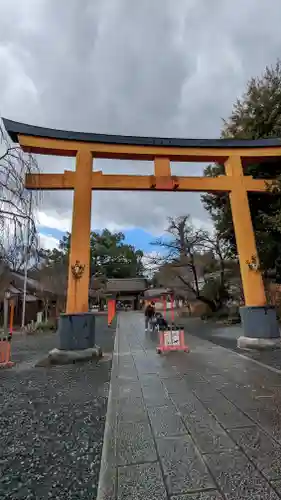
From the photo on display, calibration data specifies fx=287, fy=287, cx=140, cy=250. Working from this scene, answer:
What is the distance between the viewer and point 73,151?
8.38 m

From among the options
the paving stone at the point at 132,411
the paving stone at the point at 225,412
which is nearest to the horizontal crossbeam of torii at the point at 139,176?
the paving stone at the point at 132,411

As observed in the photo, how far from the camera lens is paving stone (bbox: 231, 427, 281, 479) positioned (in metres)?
2.30

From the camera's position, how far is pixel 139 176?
28.4 feet

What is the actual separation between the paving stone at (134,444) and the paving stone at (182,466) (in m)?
0.11

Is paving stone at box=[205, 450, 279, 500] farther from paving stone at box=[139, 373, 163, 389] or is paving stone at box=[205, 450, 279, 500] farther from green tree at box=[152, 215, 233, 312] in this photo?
green tree at box=[152, 215, 233, 312]

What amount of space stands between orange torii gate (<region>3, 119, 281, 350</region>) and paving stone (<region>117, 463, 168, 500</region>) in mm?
5278

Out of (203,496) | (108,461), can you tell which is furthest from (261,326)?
(203,496)

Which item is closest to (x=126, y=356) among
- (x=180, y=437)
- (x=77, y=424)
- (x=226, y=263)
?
(x=77, y=424)

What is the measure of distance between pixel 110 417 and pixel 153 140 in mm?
7615

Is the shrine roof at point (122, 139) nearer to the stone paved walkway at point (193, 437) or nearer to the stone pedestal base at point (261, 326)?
the stone pedestal base at point (261, 326)

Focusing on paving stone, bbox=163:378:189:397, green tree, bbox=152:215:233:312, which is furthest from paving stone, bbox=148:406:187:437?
green tree, bbox=152:215:233:312

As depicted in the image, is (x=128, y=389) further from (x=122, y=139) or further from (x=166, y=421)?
(x=122, y=139)

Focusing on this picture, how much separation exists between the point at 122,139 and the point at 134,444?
25.6 ft

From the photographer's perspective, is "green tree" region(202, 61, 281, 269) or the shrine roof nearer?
the shrine roof
